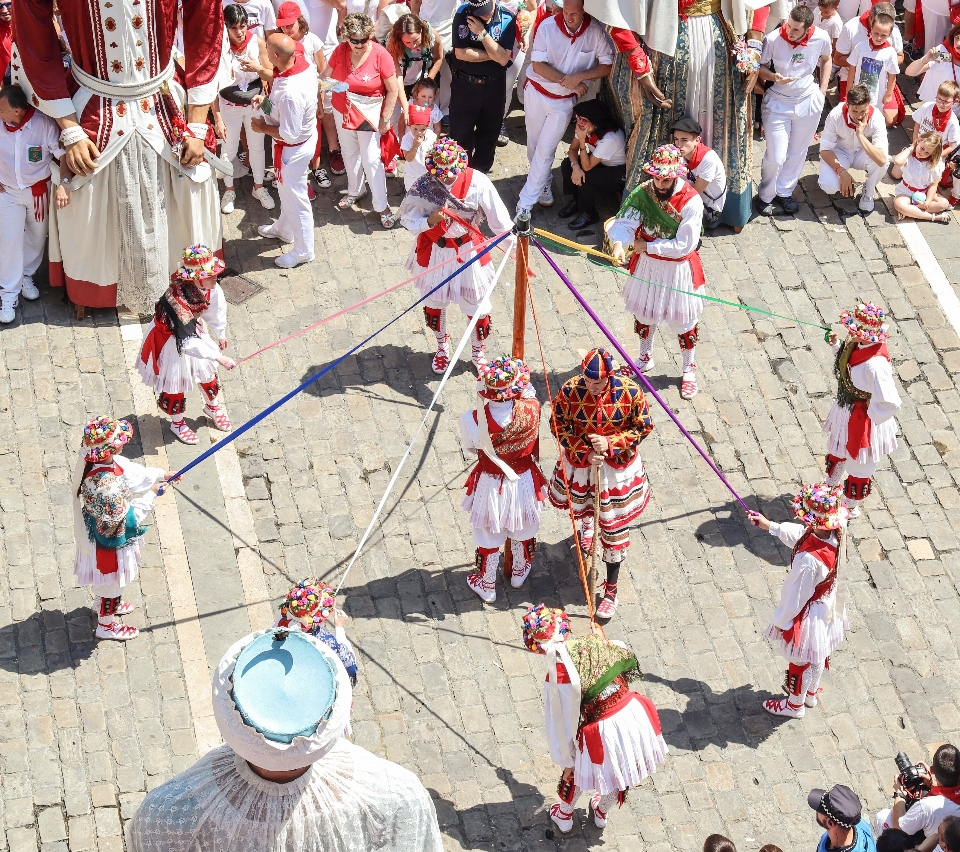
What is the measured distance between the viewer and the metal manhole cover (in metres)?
11.6

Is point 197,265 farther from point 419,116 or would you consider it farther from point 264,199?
point 419,116

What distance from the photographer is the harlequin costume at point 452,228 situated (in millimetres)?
10289

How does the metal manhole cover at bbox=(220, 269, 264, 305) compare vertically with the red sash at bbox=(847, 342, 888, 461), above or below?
below

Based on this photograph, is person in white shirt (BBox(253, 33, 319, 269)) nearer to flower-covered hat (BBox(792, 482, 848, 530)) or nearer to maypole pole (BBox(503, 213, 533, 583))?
maypole pole (BBox(503, 213, 533, 583))

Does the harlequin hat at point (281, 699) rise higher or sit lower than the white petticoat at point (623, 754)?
higher

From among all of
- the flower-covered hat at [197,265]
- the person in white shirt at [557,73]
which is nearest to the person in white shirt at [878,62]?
the person in white shirt at [557,73]

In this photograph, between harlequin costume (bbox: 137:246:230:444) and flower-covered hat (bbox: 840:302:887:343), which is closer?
flower-covered hat (bbox: 840:302:887:343)

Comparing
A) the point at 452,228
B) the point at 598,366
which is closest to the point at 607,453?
the point at 598,366

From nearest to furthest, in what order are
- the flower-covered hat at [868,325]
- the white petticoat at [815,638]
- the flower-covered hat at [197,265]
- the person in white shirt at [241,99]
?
the white petticoat at [815,638]
the flower-covered hat at [868,325]
the flower-covered hat at [197,265]
the person in white shirt at [241,99]

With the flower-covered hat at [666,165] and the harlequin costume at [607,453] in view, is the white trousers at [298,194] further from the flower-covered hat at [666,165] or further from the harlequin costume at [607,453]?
the harlequin costume at [607,453]

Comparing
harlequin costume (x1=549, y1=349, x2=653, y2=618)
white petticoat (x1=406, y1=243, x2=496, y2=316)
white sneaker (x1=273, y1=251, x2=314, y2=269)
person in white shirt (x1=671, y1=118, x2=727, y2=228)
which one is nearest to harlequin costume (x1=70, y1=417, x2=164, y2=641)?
harlequin costume (x1=549, y1=349, x2=653, y2=618)

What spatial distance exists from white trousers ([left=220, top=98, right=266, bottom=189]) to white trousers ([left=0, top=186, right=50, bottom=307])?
159 cm

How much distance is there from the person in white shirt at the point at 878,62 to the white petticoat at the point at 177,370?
6.15m

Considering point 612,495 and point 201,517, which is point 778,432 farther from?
point 201,517
